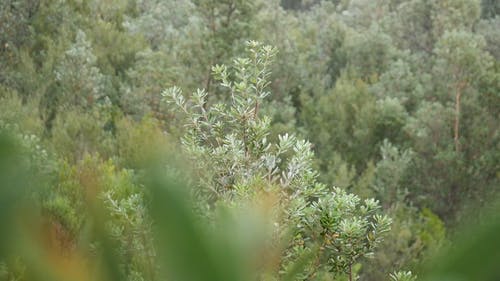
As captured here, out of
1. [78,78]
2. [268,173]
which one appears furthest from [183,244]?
[78,78]

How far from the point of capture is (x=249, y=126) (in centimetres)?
462

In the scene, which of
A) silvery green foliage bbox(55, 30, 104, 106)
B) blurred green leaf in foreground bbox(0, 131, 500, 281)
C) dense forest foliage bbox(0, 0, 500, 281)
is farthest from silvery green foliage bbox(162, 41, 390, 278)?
silvery green foliage bbox(55, 30, 104, 106)

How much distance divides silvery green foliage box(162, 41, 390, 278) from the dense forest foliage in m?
0.02

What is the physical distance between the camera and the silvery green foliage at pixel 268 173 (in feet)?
12.5

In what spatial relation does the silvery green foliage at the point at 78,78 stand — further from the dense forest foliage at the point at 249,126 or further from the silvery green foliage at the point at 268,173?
the silvery green foliage at the point at 268,173

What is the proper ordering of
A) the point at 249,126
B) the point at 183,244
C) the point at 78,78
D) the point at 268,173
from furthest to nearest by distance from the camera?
the point at 78,78 < the point at 249,126 < the point at 268,173 < the point at 183,244

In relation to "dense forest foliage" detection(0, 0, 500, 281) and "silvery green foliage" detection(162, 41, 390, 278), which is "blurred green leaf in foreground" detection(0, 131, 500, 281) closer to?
"dense forest foliage" detection(0, 0, 500, 281)

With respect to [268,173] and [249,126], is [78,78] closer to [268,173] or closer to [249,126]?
[249,126]

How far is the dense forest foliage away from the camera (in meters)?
0.36

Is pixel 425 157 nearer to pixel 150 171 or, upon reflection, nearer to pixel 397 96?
pixel 397 96

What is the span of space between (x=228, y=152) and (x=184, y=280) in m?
4.23

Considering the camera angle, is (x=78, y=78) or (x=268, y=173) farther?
(x=78, y=78)

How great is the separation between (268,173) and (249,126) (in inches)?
20.5

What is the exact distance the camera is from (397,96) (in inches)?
750
